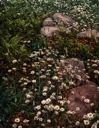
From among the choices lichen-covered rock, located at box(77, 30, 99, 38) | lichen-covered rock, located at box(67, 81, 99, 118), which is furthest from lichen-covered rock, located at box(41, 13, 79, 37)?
lichen-covered rock, located at box(67, 81, 99, 118)

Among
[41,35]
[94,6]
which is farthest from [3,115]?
[94,6]

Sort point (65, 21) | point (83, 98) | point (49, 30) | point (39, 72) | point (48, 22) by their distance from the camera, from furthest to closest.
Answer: point (65, 21) → point (48, 22) → point (49, 30) → point (39, 72) → point (83, 98)

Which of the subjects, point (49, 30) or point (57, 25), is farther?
point (57, 25)

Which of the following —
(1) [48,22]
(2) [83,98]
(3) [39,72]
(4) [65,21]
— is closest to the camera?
(2) [83,98]

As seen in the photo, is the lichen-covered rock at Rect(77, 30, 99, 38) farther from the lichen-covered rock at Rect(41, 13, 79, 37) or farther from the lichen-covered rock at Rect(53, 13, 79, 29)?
the lichen-covered rock at Rect(53, 13, 79, 29)

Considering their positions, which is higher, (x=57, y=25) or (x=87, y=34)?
(x=87, y=34)

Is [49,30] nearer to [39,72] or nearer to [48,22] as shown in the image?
[48,22]

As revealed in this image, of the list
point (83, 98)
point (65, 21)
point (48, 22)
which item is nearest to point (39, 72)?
point (83, 98)
